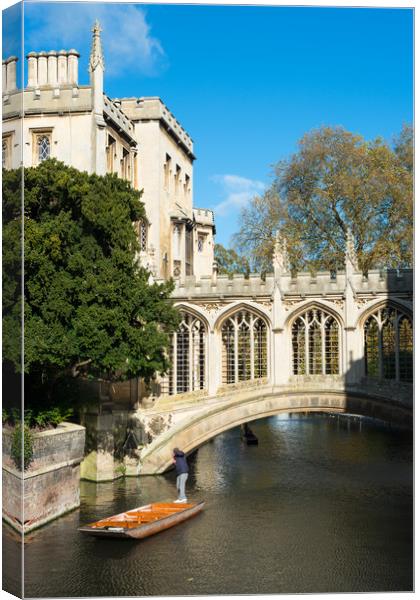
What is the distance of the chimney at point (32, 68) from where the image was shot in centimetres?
1530

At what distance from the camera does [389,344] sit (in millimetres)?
21422

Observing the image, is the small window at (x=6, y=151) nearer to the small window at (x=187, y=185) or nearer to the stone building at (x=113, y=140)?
the stone building at (x=113, y=140)

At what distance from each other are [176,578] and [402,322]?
999 centimetres

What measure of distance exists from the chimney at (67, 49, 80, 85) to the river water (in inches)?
362

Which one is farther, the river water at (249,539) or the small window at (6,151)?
the small window at (6,151)

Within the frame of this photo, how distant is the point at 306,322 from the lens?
943 inches

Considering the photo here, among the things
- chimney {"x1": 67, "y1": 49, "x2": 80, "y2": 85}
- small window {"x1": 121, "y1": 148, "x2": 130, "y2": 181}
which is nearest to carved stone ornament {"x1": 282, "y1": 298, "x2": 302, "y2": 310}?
small window {"x1": 121, "y1": 148, "x2": 130, "y2": 181}

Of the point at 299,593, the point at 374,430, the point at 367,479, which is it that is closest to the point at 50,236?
the point at 299,593

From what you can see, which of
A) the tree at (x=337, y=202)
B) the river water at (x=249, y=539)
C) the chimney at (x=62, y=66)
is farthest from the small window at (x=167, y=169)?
the river water at (x=249, y=539)

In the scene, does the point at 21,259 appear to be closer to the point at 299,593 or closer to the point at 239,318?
the point at 299,593

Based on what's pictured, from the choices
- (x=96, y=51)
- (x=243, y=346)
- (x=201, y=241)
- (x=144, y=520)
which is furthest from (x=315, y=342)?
(x=96, y=51)

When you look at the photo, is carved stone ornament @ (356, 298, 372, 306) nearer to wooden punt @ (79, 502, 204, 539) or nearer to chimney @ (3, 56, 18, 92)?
wooden punt @ (79, 502, 204, 539)

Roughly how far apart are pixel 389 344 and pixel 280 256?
3.77 meters

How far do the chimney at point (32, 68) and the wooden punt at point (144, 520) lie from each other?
9.29m
